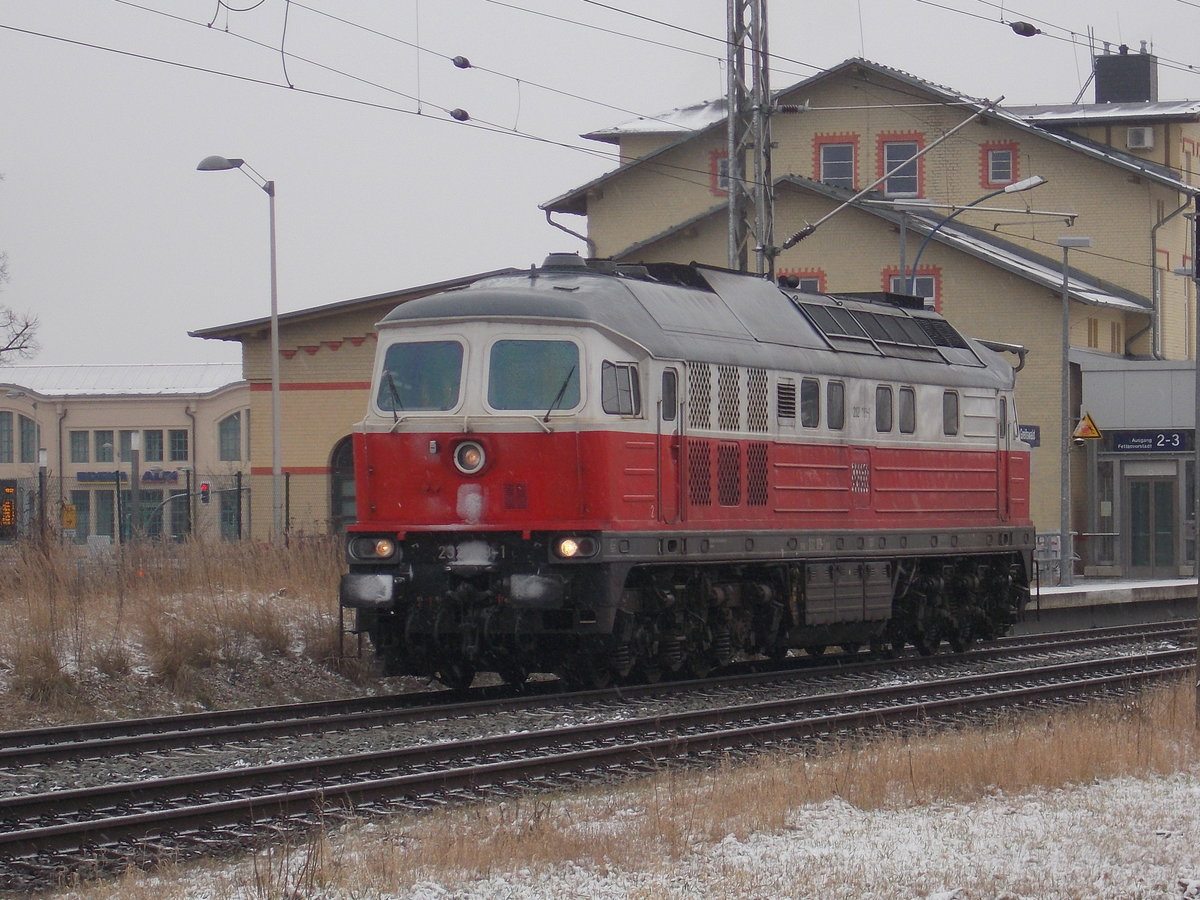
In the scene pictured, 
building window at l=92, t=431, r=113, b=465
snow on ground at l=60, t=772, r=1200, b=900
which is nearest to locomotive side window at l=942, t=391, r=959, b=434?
snow on ground at l=60, t=772, r=1200, b=900

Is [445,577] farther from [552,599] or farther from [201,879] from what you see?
[201,879]

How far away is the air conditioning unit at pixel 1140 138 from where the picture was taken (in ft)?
162

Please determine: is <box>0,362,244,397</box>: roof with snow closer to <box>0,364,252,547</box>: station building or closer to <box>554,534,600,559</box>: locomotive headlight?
<box>0,364,252,547</box>: station building

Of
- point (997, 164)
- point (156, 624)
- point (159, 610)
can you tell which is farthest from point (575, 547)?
point (997, 164)

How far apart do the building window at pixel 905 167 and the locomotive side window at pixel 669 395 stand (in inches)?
1313

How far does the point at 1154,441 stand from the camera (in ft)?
131

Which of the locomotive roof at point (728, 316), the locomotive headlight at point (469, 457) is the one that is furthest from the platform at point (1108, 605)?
the locomotive headlight at point (469, 457)

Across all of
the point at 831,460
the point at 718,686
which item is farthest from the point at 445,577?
the point at 831,460

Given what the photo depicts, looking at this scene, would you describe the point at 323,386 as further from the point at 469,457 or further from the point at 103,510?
the point at 103,510

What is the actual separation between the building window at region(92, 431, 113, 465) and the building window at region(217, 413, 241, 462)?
430 cm

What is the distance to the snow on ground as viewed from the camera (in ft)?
26.4

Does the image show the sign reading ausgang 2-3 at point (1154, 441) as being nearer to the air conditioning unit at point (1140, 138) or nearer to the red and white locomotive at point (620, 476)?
the air conditioning unit at point (1140, 138)

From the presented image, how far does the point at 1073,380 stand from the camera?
4066 centimetres

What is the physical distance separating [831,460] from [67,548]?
25.8 feet
